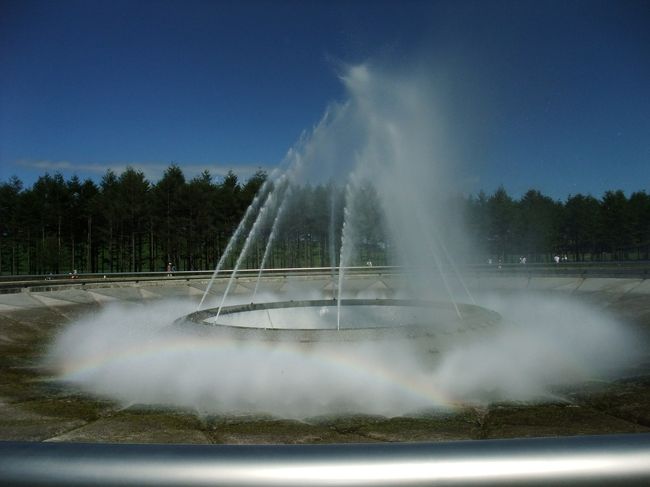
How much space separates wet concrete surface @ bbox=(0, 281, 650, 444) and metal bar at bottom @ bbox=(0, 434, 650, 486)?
15.7 feet

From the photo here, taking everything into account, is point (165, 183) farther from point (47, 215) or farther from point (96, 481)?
point (96, 481)

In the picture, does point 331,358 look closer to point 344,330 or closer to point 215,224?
point 344,330

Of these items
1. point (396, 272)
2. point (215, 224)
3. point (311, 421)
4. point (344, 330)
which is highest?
point (215, 224)

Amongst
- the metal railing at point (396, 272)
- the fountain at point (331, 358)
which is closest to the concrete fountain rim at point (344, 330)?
the fountain at point (331, 358)

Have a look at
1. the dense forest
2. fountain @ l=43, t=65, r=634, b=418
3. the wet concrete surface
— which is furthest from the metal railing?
the dense forest

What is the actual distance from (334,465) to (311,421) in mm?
5820

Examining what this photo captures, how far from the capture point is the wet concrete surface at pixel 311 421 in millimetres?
5832

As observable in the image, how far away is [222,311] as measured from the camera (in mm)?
12844

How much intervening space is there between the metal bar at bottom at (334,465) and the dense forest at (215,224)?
148 feet

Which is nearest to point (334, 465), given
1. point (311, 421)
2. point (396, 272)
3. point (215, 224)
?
point (311, 421)

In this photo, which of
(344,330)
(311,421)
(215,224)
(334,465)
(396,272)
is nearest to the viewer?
(334,465)

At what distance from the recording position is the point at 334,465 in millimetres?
1087

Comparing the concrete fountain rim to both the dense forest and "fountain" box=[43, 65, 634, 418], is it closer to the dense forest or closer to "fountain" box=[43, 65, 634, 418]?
"fountain" box=[43, 65, 634, 418]

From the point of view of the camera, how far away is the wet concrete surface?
230 inches
